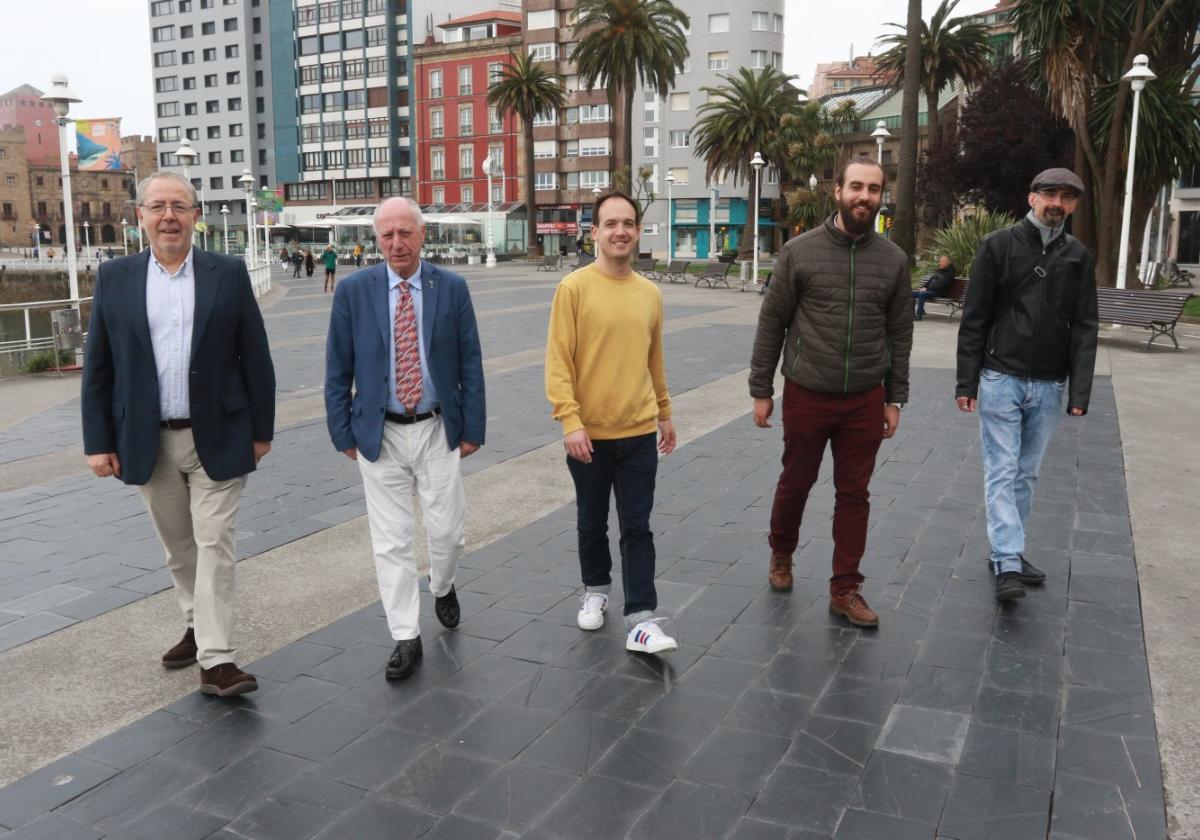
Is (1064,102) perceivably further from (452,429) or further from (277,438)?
(452,429)

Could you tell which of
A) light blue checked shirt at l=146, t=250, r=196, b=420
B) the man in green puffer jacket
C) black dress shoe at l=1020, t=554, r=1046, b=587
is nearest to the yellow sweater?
the man in green puffer jacket

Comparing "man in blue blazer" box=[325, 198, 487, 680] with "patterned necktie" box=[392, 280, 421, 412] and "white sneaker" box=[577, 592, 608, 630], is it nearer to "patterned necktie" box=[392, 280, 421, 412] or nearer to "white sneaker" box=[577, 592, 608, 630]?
"patterned necktie" box=[392, 280, 421, 412]

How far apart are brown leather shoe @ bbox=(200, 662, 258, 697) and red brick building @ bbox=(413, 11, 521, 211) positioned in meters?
69.1

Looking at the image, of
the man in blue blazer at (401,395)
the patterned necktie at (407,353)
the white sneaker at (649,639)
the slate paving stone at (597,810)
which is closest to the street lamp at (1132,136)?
the white sneaker at (649,639)

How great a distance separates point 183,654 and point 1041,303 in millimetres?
3923

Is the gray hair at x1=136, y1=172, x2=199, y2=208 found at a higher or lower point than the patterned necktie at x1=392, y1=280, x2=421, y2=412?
higher

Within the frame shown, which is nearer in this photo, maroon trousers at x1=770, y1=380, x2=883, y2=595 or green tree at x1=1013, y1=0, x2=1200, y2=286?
maroon trousers at x1=770, y1=380, x2=883, y2=595

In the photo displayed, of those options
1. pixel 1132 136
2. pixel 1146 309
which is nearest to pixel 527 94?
pixel 1132 136

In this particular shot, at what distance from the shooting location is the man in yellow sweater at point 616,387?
12.4ft

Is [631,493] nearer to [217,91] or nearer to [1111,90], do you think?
[1111,90]

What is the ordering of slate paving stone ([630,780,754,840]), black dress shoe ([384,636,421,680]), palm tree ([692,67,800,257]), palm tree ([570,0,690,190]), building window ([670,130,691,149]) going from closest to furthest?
slate paving stone ([630,780,754,840]), black dress shoe ([384,636,421,680]), palm tree ([570,0,690,190]), palm tree ([692,67,800,257]), building window ([670,130,691,149])

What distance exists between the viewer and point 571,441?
148 inches

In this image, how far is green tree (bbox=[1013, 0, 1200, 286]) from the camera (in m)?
18.6

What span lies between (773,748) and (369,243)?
2465 inches
